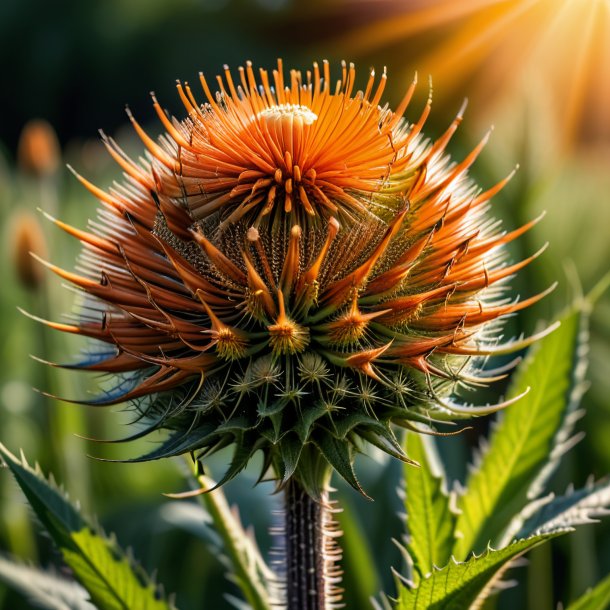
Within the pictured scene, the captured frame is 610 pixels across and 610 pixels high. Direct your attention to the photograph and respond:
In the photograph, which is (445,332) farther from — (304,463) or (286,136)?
(286,136)

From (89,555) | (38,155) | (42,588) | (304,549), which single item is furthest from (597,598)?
(38,155)

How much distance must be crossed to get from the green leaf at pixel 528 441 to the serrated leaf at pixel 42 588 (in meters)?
1.06

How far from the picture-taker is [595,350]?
4766mm

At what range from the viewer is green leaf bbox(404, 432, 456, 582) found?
2.00 meters

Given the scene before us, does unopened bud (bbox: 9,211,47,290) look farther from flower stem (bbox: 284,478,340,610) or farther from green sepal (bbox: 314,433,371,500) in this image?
green sepal (bbox: 314,433,371,500)

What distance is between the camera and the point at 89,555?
198 centimetres

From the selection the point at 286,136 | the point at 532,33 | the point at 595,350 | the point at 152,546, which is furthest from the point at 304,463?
the point at 532,33

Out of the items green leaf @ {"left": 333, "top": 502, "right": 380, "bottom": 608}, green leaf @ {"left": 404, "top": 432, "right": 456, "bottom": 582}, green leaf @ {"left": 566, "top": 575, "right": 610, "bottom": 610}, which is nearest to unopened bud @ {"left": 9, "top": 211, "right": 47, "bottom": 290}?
green leaf @ {"left": 333, "top": 502, "right": 380, "bottom": 608}

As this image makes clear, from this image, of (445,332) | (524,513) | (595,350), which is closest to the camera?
(445,332)

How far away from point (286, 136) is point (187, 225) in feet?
0.96

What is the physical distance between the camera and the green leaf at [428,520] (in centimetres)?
Result: 200

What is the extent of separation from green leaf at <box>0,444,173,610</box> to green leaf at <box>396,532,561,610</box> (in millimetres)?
654

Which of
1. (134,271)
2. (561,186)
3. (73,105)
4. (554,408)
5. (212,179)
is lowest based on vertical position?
(554,408)

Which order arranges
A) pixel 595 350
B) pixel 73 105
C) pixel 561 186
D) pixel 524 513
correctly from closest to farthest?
pixel 524 513, pixel 595 350, pixel 561 186, pixel 73 105
